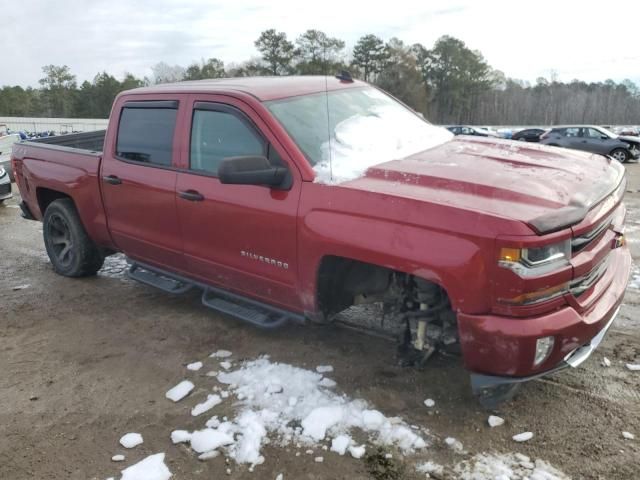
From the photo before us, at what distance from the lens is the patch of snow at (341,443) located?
8.91 ft

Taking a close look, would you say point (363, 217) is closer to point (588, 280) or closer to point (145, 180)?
point (588, 280)

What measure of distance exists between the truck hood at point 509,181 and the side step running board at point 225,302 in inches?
46.0

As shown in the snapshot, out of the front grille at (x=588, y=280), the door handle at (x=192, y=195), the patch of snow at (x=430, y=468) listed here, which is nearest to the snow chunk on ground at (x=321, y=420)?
the patch of snow at (x=430, y=468)

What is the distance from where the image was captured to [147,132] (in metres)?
4.25

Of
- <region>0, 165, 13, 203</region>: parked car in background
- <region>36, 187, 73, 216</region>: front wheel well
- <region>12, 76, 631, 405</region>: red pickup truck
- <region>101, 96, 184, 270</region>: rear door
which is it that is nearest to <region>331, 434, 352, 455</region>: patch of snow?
<region>12, 76, 631, 405</region>: red pickup truck

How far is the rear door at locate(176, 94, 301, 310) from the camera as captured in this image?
3.30 m

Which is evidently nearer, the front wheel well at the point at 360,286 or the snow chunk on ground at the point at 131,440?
the snow chunk on ground at the point at 131,440

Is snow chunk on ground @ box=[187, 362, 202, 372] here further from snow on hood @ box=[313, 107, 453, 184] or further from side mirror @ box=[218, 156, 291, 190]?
snow on hood @ box=[313, 107, 453, 184]

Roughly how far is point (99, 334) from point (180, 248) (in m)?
1.03

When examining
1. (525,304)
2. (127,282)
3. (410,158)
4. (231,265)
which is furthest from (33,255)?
(525,304)

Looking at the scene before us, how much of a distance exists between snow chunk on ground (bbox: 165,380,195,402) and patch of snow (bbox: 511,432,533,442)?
1.96m

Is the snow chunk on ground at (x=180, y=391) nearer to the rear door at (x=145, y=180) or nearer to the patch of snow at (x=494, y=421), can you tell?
the rear door at (x=145, y=180)

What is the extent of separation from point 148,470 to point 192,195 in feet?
6.07

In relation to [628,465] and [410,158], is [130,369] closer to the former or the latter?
[410,158]
